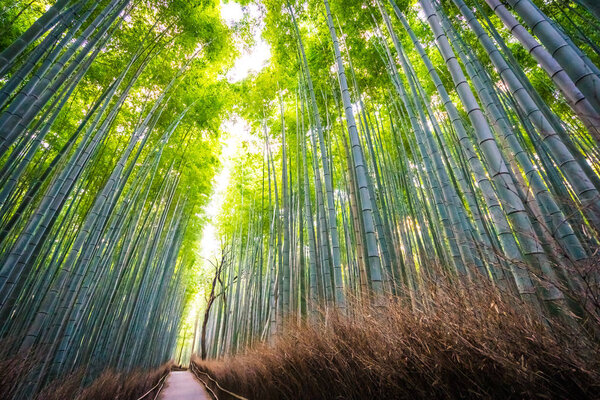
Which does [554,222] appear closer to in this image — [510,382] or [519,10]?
[519,10]

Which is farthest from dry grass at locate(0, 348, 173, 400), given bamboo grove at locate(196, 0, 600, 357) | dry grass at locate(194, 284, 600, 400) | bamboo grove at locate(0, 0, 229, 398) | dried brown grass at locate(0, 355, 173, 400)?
bamboo grove at locate(196, 0, 600, 357)

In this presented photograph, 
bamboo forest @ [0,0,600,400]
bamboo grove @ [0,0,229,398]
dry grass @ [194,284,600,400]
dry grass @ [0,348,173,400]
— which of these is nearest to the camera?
dry grass @ [194,284,600,400]

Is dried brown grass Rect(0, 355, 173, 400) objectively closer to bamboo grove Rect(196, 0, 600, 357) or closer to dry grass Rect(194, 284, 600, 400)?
dry grass Rect(194, 284, 600, 400)

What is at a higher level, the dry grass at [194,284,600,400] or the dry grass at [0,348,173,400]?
the dry grass at [194,284,600,400]

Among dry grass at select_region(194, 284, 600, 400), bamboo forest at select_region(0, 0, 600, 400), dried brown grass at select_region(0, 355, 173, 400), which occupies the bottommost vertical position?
dried brown grass at select_region(0, 355, 173, 400)

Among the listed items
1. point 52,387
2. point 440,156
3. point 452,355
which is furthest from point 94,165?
point 452,355

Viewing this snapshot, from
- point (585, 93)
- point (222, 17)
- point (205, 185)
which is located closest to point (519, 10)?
point (585, 93)

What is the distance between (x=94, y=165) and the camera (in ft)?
12.9

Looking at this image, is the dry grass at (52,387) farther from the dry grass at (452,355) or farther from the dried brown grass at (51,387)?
the dry grass at (452,355)

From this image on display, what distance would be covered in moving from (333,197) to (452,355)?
2.07m

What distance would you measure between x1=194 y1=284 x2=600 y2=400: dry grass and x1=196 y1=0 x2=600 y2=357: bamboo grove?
0.13 meters

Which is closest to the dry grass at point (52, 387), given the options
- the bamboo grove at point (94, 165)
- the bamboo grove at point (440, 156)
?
the bamboo grove at point (94, 165)

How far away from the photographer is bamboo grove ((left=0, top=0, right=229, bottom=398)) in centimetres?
224

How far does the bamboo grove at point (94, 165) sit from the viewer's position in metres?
2.24
